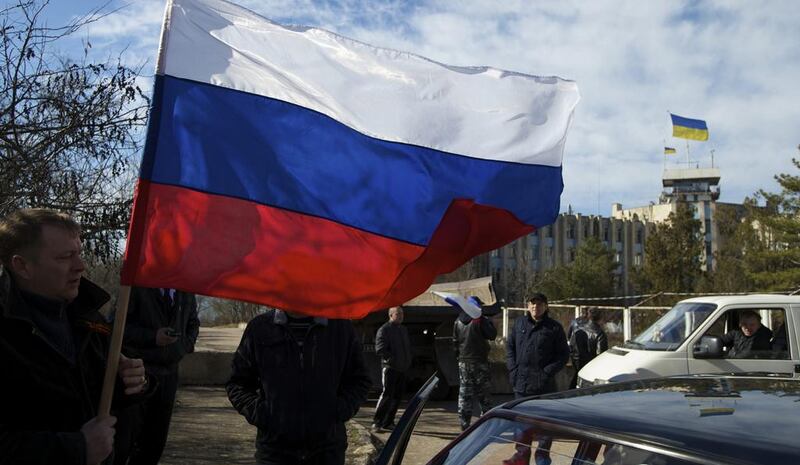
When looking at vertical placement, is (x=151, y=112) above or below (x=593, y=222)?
below

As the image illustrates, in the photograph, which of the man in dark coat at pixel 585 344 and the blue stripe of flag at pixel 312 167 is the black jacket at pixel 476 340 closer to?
the man in dark coat at pixel 585 344

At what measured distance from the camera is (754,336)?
28.9 feet

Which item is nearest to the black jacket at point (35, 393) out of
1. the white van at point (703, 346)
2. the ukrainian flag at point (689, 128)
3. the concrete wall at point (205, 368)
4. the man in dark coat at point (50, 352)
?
the man in dark coat at point (50, 352)

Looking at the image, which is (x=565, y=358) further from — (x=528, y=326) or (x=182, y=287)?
(x=182, y=287)

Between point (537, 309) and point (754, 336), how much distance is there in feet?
8.25

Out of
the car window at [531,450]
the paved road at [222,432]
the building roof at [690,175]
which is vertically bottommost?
the paved road at [222,432]

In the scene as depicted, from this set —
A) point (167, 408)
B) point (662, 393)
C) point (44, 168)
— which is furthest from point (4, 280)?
point (44, 168)

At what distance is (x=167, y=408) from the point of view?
5.47 meters

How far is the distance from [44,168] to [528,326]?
17.1ft

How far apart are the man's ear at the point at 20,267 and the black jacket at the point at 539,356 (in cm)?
644

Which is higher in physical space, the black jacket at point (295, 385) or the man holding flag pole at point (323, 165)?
the man holding flag pole at point (323, 165)

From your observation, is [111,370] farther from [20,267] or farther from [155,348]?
A: [155,348]

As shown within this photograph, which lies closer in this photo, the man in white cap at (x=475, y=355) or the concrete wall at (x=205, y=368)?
the man in white cap at (x=475, y=355)

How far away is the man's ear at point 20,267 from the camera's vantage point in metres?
2.72
